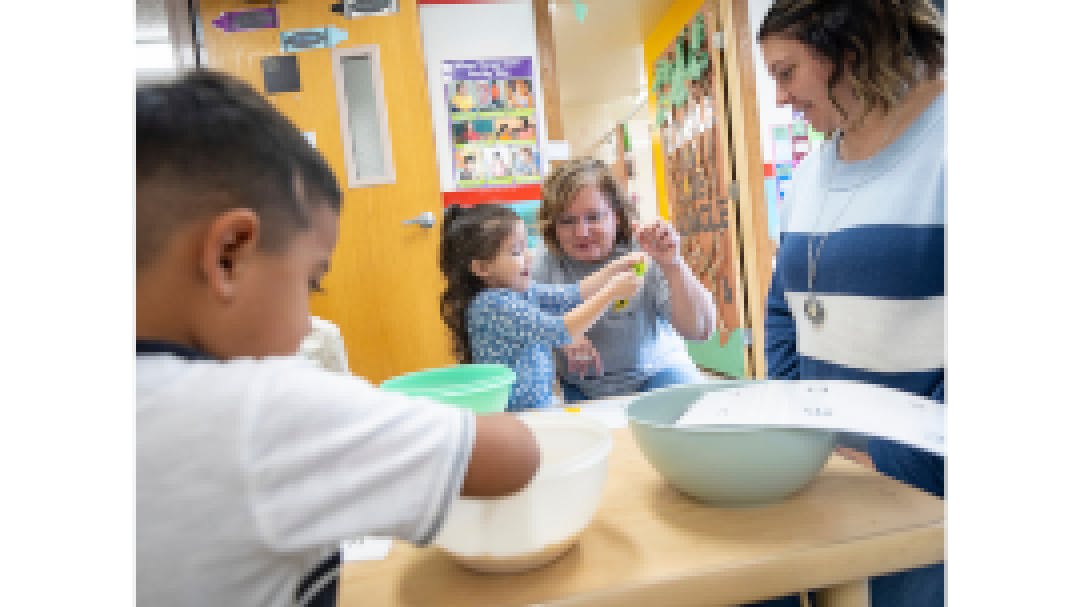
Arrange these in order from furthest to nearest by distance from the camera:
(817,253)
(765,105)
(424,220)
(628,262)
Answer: (765,105) → (424,220) → (628,262) → (817,253)

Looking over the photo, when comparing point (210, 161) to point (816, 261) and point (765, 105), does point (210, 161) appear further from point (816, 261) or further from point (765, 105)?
point (765, 105)

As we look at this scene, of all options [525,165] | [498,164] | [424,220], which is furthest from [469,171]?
[424,220]

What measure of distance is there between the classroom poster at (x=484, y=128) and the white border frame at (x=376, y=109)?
327mm

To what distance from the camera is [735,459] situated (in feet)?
1.73

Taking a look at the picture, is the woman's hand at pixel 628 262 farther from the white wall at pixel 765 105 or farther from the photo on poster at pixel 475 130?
the white wall at pixel 765 105

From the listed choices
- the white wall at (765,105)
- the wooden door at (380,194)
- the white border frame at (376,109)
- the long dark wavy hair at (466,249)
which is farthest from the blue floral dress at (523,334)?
the white wall at (765,105)

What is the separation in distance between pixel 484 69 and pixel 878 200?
2.16m

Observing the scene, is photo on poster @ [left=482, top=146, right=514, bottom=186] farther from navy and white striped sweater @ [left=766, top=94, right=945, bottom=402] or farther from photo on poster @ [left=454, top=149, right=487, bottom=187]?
navy and white striped sweater @ [left=766, top=94, right=945, bottom=402]

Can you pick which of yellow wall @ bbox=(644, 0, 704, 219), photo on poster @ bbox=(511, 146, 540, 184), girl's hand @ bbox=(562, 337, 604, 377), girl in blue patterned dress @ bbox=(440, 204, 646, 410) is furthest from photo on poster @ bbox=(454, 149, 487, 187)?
yellow wall @ bbox=(644, 0, 704, 219)

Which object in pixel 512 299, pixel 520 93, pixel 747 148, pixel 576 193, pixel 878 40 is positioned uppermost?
pixel 520 93

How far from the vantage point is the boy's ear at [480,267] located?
1517 millimetres

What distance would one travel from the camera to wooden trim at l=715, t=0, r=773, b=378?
2979 mm

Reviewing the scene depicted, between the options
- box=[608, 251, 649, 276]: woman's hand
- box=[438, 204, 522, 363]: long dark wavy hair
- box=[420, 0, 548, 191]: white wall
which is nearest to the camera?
box=[608, 251, 649, 276]: woman's hand

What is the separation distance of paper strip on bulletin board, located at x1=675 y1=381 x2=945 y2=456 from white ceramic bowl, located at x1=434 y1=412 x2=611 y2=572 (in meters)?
0.13
